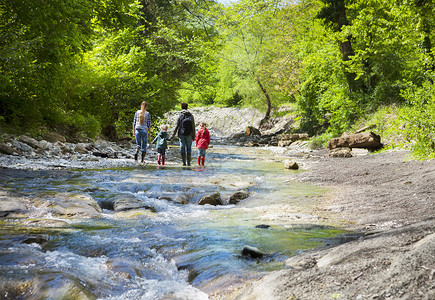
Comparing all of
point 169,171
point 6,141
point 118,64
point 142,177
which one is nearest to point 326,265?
point 142,177

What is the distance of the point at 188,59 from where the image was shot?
24.5m

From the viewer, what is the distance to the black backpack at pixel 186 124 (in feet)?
46.0

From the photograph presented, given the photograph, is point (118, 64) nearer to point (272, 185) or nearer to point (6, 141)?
point (6, 141)

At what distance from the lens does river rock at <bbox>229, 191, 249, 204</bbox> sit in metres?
8.73

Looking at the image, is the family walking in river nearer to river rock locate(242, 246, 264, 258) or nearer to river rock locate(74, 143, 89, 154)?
river rock locate(74, 143, 89, 154)

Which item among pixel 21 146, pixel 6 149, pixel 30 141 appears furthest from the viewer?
pixel 30 141

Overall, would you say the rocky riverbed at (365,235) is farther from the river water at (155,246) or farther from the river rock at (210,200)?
the river rock at (210,200)

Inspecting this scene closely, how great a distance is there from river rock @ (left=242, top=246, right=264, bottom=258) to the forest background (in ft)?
25.1

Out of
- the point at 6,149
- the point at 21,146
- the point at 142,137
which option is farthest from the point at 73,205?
the point at 142,137

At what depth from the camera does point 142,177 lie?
11.1 m

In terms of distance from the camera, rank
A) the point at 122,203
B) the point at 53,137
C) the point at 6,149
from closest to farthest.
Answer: the point at 122,203 < the point at 6,149 < the point at 53,137

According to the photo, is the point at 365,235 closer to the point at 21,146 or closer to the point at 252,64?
the point at 21,146

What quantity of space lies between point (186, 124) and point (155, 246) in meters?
9.40

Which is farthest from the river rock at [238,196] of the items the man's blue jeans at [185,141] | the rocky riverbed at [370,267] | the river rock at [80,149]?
the river rock at [80,149]
